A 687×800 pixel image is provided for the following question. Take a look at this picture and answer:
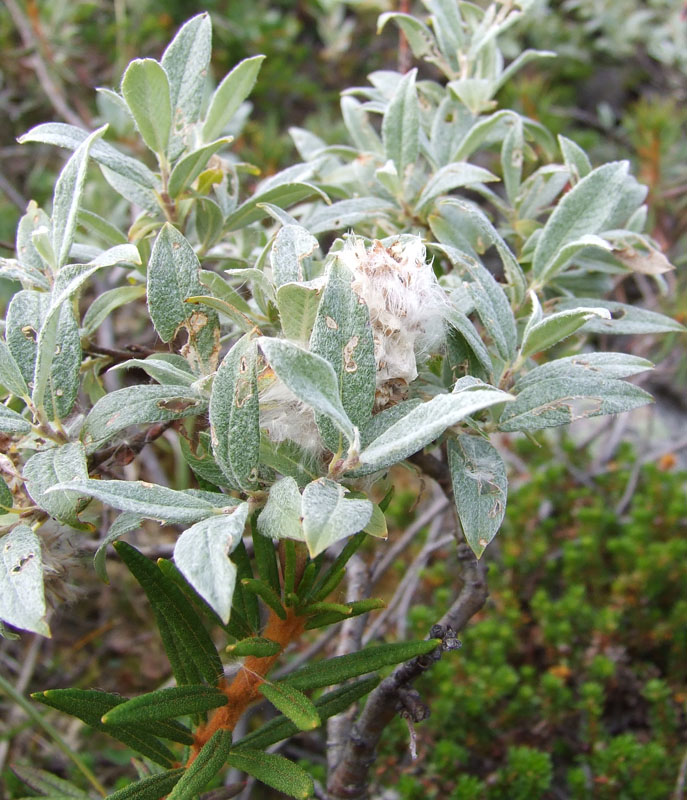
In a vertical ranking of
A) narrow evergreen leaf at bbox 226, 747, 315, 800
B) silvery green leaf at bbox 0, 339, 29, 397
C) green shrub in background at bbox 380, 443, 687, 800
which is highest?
silvery green leaf at bbox 0, 339, 29, 397

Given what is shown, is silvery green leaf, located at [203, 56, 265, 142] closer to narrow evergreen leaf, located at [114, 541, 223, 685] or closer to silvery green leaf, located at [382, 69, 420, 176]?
silvery green leaf, located at [382, 69, 420, 176]

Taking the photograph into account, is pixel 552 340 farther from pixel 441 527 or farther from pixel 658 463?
pixel 658 463

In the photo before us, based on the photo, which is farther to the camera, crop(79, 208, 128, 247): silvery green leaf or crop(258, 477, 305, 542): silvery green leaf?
crop(79, 208, 128, 247): silvery green leaf

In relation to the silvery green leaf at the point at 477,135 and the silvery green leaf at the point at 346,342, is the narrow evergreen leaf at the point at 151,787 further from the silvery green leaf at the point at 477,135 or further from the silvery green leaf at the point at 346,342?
the silvery green leaf at the point at 477,135

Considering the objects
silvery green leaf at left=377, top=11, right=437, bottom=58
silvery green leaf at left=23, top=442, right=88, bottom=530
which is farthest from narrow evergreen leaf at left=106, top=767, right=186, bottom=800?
silvery green leaf at left=377, top=11, right=437, bottom=58

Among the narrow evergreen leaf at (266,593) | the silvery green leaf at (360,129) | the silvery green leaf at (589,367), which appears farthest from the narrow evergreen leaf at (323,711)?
the silvery green leaf at (360,129)
